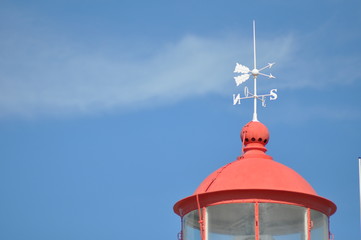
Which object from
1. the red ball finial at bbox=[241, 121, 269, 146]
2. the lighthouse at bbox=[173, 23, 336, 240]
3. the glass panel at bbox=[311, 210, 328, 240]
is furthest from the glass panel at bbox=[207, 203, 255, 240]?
the red ball finial at bbox=[241, 121, 269, 146]

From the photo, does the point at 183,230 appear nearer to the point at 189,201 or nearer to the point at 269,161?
the point at 189,201

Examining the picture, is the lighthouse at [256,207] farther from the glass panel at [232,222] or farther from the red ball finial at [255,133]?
the red ball finial at [255,133]

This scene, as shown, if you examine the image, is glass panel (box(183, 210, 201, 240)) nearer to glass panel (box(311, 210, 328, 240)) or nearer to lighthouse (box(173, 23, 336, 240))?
lighthouse (box(173, 23, 336, 240))

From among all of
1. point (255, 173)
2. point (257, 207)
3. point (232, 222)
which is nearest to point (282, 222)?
point (257, 207)

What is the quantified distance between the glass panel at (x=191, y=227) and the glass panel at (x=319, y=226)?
263 cm

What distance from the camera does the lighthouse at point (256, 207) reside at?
1941cm

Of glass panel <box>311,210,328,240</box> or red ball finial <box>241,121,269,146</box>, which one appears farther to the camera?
red ball finial <box>241,121,269,146</box>

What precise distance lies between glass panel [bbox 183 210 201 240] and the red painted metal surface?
0.15 meters

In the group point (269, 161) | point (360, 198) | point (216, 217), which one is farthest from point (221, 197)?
point (360, 198)

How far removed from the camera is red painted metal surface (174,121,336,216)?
19.5 m

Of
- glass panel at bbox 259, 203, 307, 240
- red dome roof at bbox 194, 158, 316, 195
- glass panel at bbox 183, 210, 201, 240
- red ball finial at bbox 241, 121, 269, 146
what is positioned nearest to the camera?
glass panel at bbox 259, 203, 307, 240

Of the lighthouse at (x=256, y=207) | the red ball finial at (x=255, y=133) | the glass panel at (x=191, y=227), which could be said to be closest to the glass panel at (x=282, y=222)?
the lighthouse at (x=256, y=207)

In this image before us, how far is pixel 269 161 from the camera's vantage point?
2077 centimetres

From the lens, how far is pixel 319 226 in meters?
20.0
